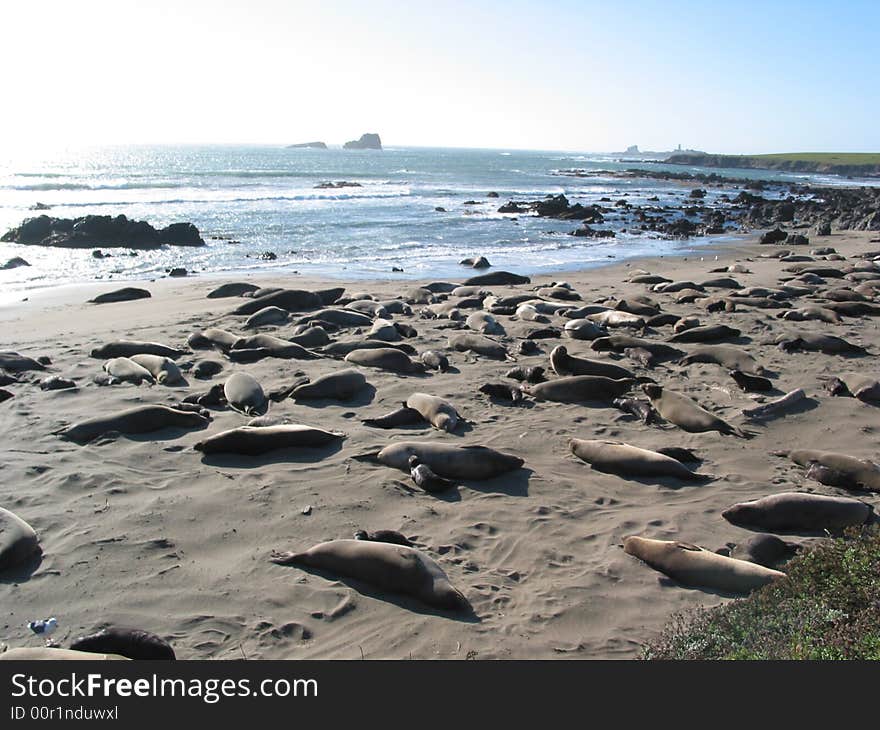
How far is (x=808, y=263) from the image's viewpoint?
18.8 metres

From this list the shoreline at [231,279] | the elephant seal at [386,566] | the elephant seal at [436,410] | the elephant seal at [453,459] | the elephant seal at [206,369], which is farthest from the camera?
the shoreline at [231,279]

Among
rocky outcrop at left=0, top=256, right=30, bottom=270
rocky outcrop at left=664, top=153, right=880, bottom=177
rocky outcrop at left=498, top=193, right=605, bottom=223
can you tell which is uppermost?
rocky outcrop at left=664, top=153, right=880, bottom=177

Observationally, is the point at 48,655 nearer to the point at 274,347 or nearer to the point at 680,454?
the point at 680,454

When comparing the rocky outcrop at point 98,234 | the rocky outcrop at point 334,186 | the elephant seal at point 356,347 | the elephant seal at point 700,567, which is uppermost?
the rocky outcrop at point 334,186

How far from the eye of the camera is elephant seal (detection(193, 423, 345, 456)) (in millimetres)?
6285

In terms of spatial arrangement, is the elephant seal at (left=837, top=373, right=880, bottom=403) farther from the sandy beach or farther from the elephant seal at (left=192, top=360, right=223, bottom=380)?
the elephant seal at (left=192, top=360, right=223, bottom=380)

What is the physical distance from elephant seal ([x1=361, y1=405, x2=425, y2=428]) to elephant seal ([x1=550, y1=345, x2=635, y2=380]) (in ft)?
7.91

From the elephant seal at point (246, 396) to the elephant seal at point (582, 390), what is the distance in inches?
126

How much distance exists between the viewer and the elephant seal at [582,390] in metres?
8.05

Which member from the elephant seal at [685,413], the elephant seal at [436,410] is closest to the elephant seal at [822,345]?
the elephant seal at [685,413]

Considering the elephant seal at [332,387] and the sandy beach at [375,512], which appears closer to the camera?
the sandy beach at [375,512]

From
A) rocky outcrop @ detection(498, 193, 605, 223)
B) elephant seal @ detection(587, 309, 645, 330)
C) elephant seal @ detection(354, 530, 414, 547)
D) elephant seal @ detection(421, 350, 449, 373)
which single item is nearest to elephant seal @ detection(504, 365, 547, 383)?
elephant seal @ detection(421, 350, 449, 373)

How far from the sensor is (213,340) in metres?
10.3

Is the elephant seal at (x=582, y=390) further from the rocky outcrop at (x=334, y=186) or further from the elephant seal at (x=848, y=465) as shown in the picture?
the rocky outcrop at (x=334, y=186)
